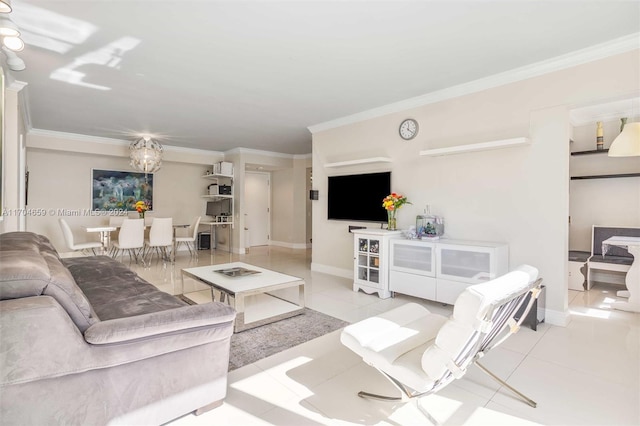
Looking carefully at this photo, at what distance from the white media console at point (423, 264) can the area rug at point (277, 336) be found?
3.47 feet

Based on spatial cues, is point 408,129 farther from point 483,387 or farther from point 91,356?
point 91,356

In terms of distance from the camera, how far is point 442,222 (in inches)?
152

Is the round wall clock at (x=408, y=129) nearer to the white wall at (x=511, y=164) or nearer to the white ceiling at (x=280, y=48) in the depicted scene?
the white wall at (x=511, y=164)

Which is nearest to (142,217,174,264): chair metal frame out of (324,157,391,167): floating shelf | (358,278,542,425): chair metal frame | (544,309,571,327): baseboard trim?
(324,157,391,167): floating shelf

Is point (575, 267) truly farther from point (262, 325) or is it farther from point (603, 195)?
point (262, 325)

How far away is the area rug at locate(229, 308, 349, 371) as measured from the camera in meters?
2.40

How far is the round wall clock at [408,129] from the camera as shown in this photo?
414 cm

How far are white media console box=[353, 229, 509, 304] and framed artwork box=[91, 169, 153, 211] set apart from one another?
18.4 ft

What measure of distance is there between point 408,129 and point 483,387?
3.15 meters

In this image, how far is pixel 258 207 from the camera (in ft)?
29.6

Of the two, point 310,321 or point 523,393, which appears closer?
point 523,393

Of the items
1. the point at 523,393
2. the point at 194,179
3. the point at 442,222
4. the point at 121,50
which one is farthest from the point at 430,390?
the point at 194,179

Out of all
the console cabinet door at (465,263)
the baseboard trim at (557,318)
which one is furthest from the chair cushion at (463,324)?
the baseboard trim at (557,318)

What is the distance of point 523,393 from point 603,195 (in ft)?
12.9
